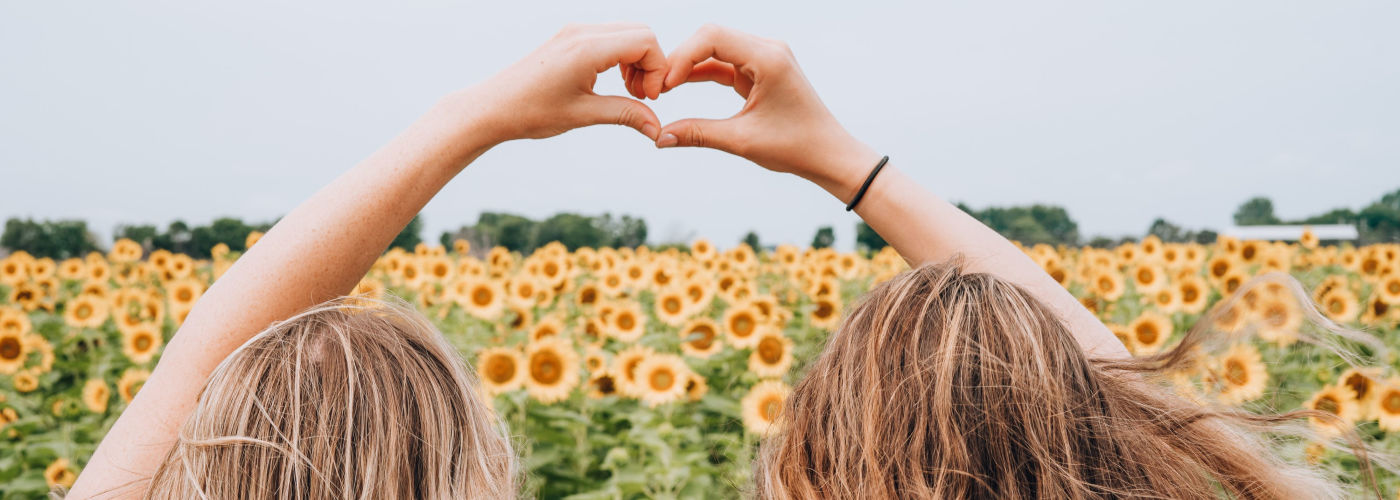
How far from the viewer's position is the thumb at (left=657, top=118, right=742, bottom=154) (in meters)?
1.54

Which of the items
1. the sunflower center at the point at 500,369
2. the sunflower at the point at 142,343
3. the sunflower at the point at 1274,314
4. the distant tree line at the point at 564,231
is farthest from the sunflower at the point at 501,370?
the distant tree line at the point at 564,231

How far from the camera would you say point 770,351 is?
13.3ft

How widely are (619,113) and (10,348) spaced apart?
5198mm

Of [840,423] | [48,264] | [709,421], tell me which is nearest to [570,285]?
[709,421]

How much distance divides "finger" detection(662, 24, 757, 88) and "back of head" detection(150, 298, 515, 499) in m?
0.67

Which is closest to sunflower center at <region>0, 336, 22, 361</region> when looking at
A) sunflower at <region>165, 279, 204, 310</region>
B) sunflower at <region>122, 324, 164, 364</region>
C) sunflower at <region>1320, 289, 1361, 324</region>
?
sunflower at <region>122, 324, 164, 364</region>

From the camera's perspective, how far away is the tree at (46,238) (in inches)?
576

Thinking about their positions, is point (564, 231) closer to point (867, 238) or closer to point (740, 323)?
point (867, 238)

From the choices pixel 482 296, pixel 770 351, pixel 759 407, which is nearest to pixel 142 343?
pixel 482 296

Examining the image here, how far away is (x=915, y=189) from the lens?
1.64 metres

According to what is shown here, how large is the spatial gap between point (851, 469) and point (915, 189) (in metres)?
0.73

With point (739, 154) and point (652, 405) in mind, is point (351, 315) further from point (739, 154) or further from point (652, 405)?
point (652, 405)

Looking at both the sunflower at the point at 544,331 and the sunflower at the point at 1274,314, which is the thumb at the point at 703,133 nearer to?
the sunflower at the point at 1274,314

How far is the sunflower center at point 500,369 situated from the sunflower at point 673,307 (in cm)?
171
